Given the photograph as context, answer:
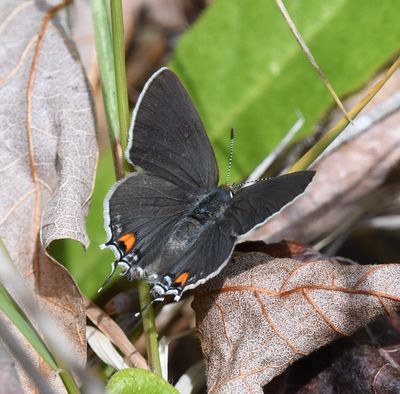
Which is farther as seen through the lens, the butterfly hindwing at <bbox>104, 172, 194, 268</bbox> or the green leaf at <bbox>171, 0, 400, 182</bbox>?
the green leaf at <bbox>171, 0, 400, 182</bbox>

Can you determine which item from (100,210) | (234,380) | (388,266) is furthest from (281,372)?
(100,210)

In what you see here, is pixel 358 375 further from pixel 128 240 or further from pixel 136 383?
pixel 128 240

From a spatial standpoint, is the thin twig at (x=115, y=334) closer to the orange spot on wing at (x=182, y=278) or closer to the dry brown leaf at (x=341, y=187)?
the orange spot on wing at (x=182, y=278)

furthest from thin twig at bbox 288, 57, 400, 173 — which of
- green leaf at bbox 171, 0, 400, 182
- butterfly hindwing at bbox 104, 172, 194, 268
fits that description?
green leaf at bbox 171, 0, 400, 182

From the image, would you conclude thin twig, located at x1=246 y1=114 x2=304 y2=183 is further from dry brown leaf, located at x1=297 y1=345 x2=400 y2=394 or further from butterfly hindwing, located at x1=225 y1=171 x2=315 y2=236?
dry brown leaf, located at x1=297 y1=345 x2=400 y2=394

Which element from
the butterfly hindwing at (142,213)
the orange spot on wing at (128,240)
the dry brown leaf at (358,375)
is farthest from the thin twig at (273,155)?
the dry brown leaf at (358,375)

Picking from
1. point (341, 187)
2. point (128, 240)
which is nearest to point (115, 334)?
point (128, 240)
